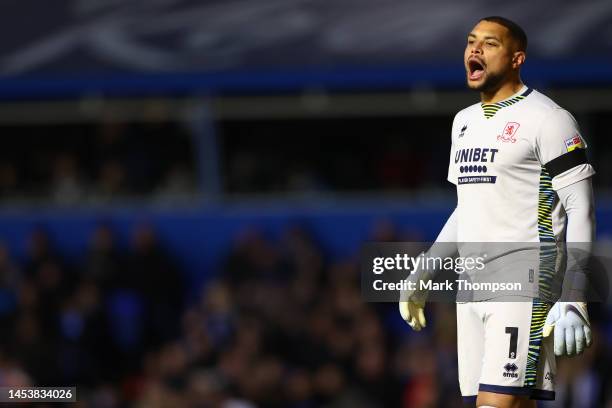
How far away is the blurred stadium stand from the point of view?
11.6 m

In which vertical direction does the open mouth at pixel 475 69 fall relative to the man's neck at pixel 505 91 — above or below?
above

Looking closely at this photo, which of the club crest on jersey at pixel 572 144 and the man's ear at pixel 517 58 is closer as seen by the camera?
the club crest on jersey at pixel 572 144

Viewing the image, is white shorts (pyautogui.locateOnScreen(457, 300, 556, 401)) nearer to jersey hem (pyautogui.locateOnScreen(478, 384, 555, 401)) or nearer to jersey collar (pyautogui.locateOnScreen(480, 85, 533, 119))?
jersey hem (pyautogui.locateOnScreen(478, 384, 555, 401))

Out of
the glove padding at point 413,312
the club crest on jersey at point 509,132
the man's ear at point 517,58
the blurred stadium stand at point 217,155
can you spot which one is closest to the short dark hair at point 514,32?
the man's ear at point 517,58

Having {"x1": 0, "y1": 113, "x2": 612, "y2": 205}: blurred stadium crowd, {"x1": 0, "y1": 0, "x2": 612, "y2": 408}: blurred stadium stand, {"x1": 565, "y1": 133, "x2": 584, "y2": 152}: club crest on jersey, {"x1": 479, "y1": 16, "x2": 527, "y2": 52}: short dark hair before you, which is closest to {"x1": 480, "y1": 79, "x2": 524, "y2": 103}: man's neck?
{"x1": 479, "y1": 16, "x2": 527, "y2": 52}: short dark hair

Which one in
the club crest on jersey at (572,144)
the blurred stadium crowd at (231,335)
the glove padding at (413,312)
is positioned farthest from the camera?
the blurred stadium crowd at (231,335)

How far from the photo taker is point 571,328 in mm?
4910

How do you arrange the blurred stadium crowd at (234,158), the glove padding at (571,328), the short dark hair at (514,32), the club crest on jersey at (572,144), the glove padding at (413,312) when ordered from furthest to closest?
the blurred stadium crowd at (234,158) < the glove padding at (413,312) < the short dark hair at (514,32) < the club crest on jersey at (572,144) < the glove padding at (571,328)

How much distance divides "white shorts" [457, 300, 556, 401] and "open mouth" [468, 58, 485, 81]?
0.91m

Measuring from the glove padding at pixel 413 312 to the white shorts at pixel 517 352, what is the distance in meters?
0.37

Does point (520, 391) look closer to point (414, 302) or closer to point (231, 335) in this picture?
point (414, 302)

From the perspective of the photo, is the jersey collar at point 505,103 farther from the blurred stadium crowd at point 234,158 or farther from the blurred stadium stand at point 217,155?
the blurred stadium crowd at point 234,158

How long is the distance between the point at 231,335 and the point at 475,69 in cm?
612

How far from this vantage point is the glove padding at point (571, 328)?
4.89 metres
